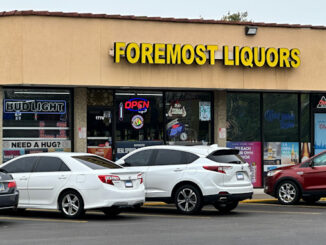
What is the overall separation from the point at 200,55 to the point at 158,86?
1.66 meters

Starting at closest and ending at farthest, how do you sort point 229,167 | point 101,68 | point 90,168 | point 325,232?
1. point 325,232
2. point 90,168
3. point 229,167
4. point 101,68

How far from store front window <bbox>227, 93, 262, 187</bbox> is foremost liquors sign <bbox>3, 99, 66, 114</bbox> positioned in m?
5.79

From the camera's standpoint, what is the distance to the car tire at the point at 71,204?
15695mm

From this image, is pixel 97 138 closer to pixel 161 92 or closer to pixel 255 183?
pixel 161 92

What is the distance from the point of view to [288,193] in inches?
796

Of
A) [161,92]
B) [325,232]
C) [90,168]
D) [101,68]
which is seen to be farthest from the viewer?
[161,92]

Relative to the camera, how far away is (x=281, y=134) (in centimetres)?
2541

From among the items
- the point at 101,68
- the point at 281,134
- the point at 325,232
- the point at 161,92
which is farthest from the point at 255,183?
the point at 325,232

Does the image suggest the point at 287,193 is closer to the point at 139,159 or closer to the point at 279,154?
the point at 139,159

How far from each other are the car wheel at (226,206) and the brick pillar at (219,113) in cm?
639

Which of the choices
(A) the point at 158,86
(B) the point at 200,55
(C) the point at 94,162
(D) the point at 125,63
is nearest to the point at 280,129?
(B) the point at 200,55

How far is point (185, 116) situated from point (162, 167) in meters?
6.91

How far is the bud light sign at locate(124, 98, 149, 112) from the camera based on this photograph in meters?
23.6

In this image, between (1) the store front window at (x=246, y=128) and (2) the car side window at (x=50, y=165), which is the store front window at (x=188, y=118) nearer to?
(1) the store front window at (x=246, y=128)
